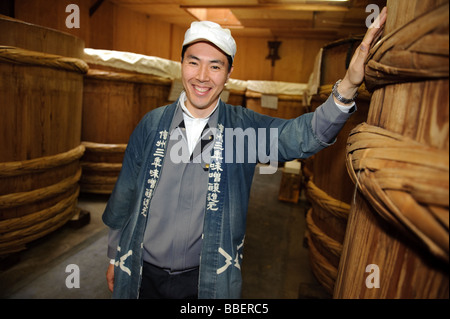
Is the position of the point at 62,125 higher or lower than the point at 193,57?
lower

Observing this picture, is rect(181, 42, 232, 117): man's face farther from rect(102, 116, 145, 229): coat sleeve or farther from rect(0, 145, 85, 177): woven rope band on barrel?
rect(0, 145, 85, 177): woven rope band on barrel

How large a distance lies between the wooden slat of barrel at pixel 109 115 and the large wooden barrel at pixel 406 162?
4189 millimetres

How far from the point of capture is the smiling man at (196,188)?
1494 mm

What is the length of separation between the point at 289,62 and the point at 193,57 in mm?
7819

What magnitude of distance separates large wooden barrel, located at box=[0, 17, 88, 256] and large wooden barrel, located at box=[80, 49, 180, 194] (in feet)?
3.30

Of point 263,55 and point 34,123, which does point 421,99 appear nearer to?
point 34,123

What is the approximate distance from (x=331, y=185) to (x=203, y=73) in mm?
1676

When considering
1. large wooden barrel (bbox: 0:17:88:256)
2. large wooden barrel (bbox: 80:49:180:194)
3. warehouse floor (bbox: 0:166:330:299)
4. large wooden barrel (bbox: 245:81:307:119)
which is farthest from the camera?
Answer: large wooden barrel (bbox: 245:81:307:119)

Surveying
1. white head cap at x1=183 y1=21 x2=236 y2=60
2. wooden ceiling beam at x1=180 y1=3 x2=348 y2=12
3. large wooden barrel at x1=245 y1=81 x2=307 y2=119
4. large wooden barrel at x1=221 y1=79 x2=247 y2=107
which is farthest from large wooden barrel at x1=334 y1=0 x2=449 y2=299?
large wooden barrel at x1=221 y1=79 x2=247 y2=107

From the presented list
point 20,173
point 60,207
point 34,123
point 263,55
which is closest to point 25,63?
point 34,123

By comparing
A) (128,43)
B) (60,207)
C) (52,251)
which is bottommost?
(52,251)

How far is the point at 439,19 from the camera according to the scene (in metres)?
0.54

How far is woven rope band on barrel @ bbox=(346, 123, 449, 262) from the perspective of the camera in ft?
1.66

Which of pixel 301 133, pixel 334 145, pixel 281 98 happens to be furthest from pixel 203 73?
pixel 281 98
